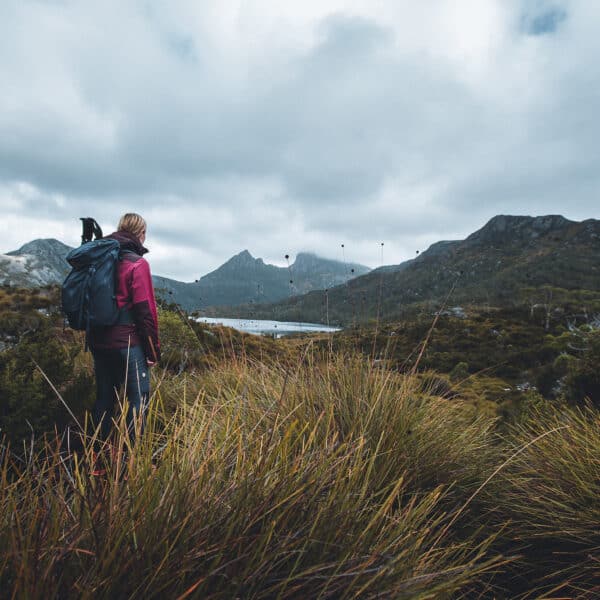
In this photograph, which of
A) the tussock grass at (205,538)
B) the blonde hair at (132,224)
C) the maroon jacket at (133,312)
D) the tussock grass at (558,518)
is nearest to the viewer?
the tussock grass at (205,538)

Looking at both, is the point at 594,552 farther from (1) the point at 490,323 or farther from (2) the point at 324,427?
(1) the point at 490,323

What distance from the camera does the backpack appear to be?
3.35 metres

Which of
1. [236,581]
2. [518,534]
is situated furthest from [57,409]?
[518,534]

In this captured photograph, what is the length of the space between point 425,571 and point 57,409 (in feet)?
13.5

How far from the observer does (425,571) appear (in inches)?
58.8

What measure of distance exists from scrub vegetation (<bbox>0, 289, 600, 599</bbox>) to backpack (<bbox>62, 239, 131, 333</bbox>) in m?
1.01

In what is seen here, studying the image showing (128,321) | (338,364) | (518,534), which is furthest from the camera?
(338,364)

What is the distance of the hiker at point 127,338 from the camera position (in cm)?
347

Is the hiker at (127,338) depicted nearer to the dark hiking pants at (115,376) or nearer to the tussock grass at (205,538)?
the dark hiking pants at (115,376)

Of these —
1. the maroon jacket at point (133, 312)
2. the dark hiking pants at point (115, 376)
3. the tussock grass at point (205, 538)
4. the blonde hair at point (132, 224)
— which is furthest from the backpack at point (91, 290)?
the tussock grass at point (205, 538)

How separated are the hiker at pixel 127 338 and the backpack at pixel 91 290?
8 cm

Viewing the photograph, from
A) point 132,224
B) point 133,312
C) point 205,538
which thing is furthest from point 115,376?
point 205,538

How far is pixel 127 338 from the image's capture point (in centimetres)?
351

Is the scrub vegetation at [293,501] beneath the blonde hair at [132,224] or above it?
beneath
